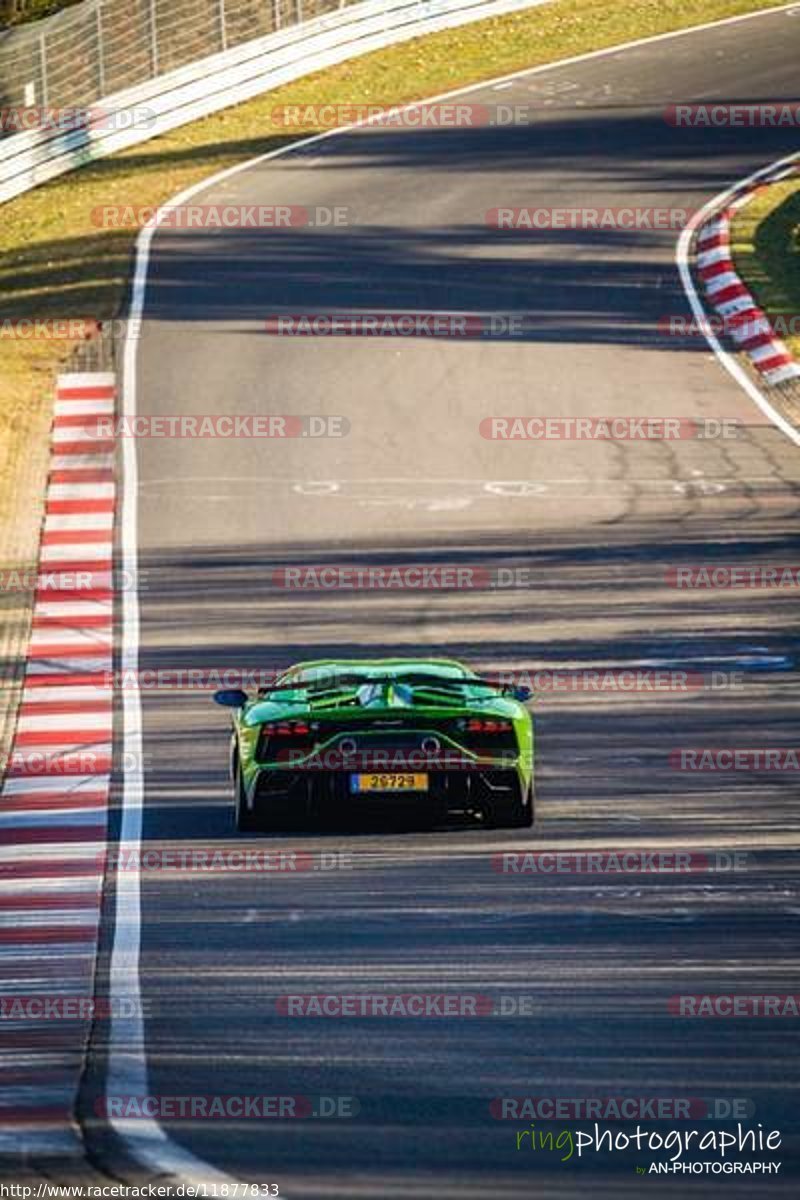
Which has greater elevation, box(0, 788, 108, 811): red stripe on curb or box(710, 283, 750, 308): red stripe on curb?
box(710, 283, 750, 308): red stripe on curb

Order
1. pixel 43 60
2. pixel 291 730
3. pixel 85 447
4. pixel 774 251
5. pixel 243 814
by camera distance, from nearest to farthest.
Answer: pixel 291 730 < pixel 243 814 < pixel 85 447 < pixel 774 251 < pixel 43 60

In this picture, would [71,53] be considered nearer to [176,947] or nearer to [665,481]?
[665,481]

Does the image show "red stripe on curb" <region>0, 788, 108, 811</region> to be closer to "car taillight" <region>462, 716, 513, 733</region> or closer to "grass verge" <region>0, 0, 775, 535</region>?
"car taillight" <region>462, 716, 513, 733</region>

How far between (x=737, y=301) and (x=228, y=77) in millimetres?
13861

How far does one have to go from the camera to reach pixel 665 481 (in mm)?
28516

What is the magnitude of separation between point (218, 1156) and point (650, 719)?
392 inches

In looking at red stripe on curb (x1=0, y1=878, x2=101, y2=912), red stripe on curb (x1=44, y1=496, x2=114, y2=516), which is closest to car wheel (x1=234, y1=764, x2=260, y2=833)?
red stripe on curb (x1=0, y1=878, x2=101, y2=912)

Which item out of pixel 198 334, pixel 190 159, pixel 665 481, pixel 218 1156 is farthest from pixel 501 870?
pixel 190 159

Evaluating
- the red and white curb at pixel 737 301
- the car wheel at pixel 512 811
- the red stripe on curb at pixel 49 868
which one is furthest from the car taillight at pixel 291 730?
the red and white curb at pixel 737 301

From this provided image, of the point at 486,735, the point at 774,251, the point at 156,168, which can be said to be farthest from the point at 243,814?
the point at 156,168

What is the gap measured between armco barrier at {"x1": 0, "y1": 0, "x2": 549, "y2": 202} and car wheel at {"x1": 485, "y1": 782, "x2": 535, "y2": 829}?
26768mm

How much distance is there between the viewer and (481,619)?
2352 centimetres

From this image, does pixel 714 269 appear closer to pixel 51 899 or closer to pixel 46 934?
pixel 51 899

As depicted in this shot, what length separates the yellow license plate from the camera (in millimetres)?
16484
